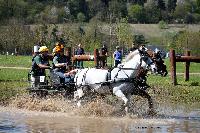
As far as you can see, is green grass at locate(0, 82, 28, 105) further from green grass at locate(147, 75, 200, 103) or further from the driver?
green grass at locate(147, 75, 200, 103)

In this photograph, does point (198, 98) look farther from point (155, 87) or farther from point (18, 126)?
point (18, 126)

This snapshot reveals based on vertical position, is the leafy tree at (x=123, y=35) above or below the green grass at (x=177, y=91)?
below

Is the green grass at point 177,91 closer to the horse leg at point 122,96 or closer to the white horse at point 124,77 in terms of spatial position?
the white horse at point 124,77

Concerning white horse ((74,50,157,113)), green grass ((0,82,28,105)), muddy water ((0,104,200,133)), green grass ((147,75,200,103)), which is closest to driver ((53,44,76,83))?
white horse ((74,50,157,113))

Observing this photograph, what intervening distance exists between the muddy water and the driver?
5.20 feet

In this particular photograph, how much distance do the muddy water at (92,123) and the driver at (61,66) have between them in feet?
5.20

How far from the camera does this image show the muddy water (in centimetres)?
1476

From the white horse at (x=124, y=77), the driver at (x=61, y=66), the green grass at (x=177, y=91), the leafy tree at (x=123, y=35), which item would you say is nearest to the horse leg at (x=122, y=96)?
the white horse at (x=124, y=77)

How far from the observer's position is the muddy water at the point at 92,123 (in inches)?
581

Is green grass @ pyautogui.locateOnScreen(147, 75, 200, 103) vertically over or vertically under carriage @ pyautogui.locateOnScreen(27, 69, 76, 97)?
under

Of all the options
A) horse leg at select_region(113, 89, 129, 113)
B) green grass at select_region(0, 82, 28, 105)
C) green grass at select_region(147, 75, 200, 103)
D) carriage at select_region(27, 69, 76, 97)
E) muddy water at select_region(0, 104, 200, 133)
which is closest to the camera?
muddy water at select_region(0, 104, 200, 133)

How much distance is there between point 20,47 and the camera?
97188 millimetres

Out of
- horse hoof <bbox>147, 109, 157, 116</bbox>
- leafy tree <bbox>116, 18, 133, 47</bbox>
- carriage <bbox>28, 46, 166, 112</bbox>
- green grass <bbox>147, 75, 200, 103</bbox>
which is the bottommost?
leafy tree <bbox>116, 18, 133, 47</bbox>

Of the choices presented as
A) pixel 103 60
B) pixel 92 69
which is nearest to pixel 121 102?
pixel 92 69
